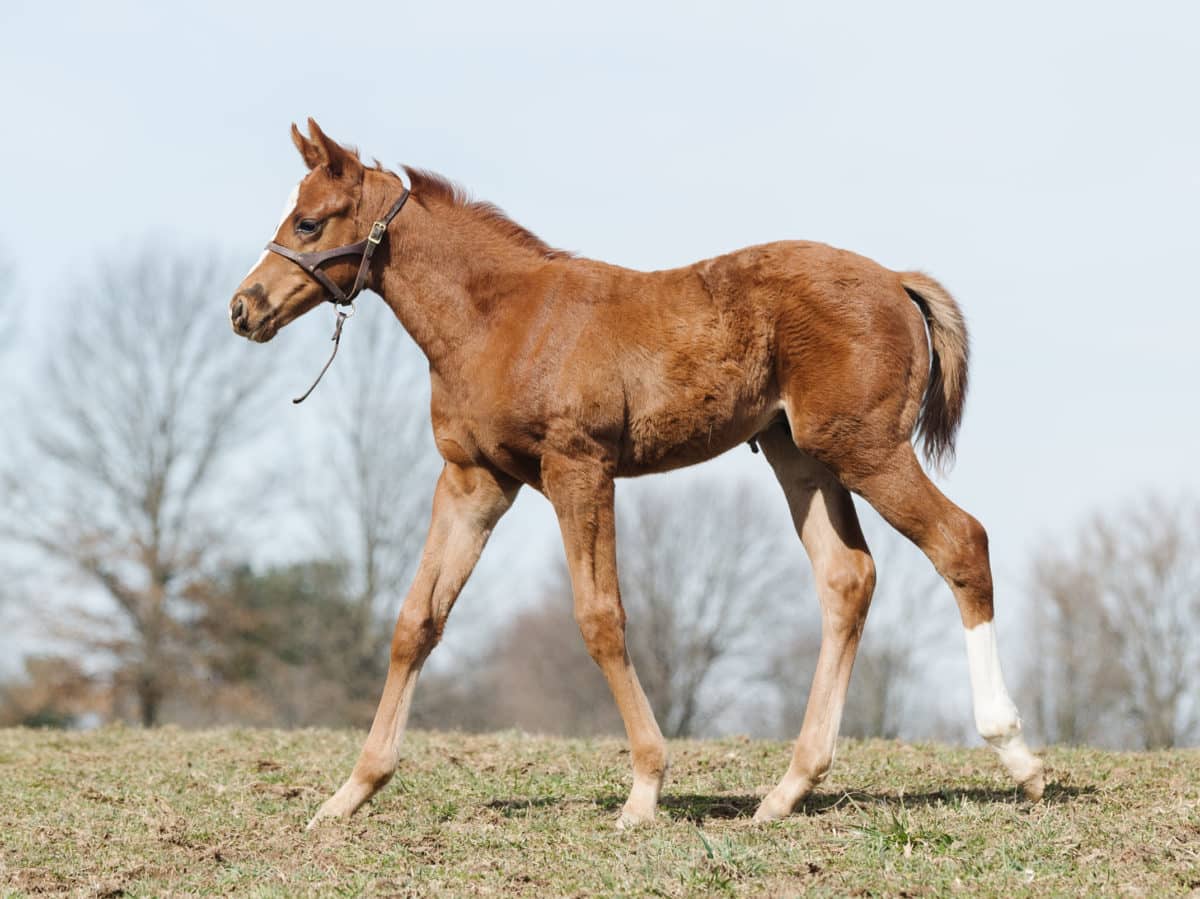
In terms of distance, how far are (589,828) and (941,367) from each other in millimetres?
2753

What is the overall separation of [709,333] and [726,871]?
2.47 m

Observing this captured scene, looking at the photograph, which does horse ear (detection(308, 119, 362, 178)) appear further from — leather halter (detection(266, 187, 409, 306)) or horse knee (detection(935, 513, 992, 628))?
horse knee (detection(935, 513, 992, 628))

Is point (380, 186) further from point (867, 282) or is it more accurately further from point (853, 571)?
point (853, 571)

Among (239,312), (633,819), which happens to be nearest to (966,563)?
(633,819)

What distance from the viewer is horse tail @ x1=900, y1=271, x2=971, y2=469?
249 inches

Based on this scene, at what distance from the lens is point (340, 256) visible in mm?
6504

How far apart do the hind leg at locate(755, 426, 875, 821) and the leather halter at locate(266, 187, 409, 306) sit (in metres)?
2.18

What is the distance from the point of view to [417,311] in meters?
6.52

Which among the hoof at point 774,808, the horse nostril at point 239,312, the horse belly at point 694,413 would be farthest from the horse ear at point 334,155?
the hoof at point 774,808

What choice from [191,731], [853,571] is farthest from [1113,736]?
[853,571]

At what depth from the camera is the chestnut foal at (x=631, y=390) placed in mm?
5945

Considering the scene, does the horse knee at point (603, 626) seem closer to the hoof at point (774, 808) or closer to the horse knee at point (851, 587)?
the hoof at point (774, 808)

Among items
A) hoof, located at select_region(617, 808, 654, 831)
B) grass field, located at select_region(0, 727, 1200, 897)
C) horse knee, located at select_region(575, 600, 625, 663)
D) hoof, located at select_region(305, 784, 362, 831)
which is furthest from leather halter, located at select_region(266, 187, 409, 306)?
hoof, located at select_region(617, 808, 654, 831)

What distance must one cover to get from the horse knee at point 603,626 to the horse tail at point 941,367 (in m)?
1.76
